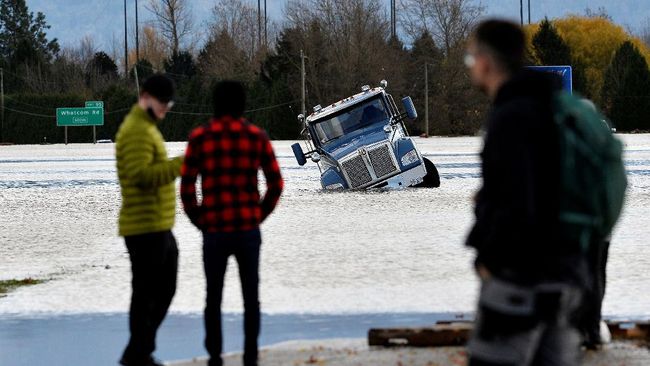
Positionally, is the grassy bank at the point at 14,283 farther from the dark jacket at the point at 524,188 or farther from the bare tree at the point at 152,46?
the bare tree at the point at 152,46

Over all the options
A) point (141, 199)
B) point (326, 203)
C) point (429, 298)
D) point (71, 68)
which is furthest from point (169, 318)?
point (71, 68)

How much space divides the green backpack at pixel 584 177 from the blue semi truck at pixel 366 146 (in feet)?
73.7

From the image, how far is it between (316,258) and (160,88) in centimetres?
704

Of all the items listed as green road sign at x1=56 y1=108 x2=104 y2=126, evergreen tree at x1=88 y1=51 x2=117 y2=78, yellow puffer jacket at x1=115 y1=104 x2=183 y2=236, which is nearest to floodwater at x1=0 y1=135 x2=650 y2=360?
yellow puffer jacket at x1=115 y1=104 x2=183 y2=236

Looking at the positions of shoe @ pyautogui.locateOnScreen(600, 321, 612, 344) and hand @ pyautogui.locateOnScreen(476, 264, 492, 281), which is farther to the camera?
shoe @ pyautogui.locateOnScreen(600, 321, 612, 344)

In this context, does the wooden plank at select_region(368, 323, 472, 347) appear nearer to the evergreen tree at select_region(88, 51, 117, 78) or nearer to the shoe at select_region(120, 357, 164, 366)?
the shoe at select_region(120, 357, 164, 366)

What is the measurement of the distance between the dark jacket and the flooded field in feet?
A: 18.3

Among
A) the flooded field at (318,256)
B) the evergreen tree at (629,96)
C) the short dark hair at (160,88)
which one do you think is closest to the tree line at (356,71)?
the evergreen tree at (629,96)

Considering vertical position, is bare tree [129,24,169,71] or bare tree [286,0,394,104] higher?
bare tree [129,24,169,71]

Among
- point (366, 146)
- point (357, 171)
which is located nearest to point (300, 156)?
point (357, 171)

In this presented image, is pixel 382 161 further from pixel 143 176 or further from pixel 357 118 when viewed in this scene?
pixel 143 176

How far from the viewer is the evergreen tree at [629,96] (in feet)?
292

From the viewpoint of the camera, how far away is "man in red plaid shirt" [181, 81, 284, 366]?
282 inches

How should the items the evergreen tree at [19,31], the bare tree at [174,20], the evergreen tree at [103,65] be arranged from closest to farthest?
the evergreen tree at [19,31] < the evergreen tree at [103,65] < the bare tree at [174,20]
